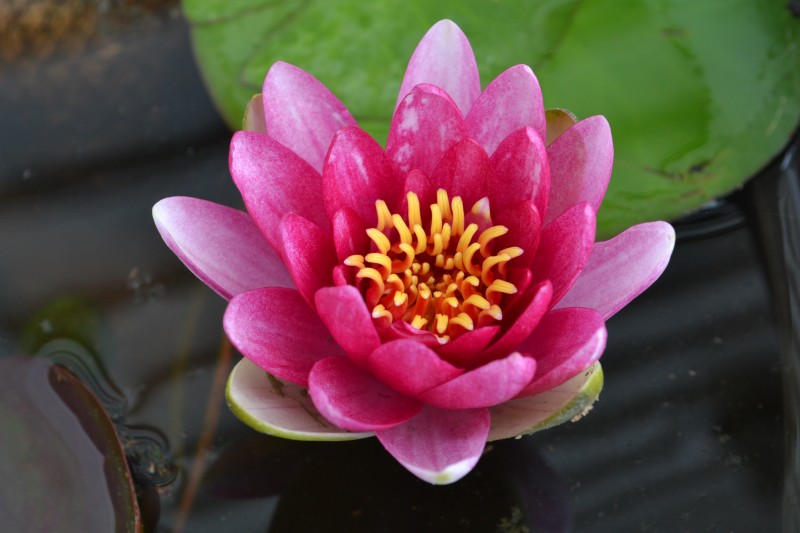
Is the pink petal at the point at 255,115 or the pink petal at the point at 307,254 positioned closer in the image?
the pink petal at the point at 307,254

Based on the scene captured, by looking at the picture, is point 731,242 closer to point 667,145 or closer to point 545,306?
point 667,145

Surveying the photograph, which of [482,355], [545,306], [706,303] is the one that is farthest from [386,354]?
[706,303]

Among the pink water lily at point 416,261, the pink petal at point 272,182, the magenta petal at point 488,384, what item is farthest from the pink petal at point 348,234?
the magenta petal at point 488,384

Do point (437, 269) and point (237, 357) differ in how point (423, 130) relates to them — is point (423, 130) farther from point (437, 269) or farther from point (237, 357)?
point (237, 357)

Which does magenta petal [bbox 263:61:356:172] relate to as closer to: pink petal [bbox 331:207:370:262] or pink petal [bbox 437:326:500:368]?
pink petal [bbox 331:207:370:262]

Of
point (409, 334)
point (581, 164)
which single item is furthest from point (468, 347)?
point (581, 164)

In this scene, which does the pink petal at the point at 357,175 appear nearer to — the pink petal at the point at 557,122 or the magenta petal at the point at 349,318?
the magenta petal at the point at 349,318
